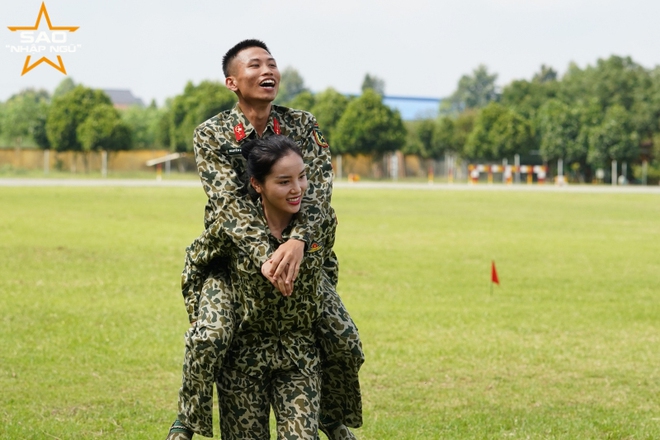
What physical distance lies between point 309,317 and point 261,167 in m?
0.76

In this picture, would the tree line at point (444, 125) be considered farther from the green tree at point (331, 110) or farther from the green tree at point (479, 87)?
the green tree at point (479, 87)

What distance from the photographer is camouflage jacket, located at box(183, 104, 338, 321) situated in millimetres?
4762

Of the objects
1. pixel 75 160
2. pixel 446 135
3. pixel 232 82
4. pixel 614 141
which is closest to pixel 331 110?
pixel 446 135

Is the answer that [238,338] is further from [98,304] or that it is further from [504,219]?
[504,219]

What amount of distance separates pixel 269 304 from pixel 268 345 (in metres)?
0.25

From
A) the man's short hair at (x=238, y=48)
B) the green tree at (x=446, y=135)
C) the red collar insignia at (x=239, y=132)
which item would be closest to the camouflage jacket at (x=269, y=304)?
the red collar insignia at (x=239, y=132)

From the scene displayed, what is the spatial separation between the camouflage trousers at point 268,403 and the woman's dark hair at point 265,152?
984mm

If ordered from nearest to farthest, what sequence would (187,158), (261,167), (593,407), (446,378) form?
(261,167)
(593,407)
(446,378)
(187,158)

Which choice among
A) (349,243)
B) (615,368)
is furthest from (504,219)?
(615,368)

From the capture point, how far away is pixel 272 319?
16.0 feet

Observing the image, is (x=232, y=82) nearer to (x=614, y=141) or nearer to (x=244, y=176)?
(x=244, y=176)

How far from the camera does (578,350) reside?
10680 mm

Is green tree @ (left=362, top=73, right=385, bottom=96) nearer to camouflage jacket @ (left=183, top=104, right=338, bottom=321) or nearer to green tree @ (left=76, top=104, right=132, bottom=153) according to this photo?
green tree @ (left=76, top=104, right=132, bottom=153)

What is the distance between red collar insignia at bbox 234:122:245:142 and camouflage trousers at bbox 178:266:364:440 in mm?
662
